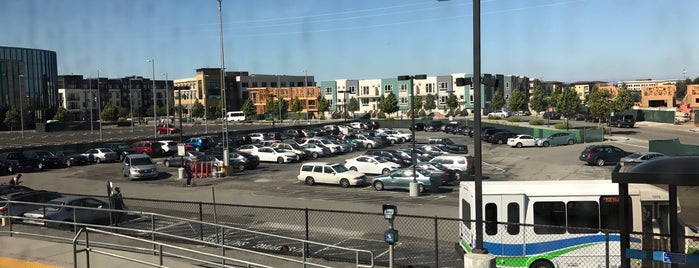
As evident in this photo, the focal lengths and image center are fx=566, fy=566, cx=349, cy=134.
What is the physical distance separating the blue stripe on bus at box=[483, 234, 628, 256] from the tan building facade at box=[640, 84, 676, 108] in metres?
91.6

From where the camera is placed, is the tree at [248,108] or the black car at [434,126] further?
the tree at [248,108]

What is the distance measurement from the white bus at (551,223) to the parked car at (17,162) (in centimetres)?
3193

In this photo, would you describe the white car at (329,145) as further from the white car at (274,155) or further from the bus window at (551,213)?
the bus window at (551,213)

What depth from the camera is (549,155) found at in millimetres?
37156

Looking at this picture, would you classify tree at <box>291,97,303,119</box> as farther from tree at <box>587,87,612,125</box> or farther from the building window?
tree at <box>587,87,612,125</box>

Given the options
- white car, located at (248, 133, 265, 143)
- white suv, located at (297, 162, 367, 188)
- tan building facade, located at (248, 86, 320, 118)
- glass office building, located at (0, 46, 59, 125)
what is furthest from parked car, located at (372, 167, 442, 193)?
tan building facade, located at (248, 86, 320, 118)

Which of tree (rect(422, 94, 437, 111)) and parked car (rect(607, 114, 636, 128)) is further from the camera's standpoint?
tree (rect(422, 94, 437, 111))

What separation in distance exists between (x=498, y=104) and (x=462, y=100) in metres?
13.8

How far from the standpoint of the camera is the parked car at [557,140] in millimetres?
44062

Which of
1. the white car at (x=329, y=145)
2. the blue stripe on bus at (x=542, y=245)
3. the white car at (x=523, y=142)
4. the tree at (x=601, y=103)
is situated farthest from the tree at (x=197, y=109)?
the blue stripe on bus at (x=542, y=245)

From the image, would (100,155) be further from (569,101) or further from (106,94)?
(106,94)

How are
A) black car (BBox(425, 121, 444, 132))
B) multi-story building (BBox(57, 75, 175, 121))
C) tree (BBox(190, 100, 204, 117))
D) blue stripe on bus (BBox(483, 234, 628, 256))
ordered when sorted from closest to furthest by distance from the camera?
blue stripe on bus (BBox(483, 234, 628, 256)) → black car (BBox(425, 121, 444, 132)) → tree (BBox(190, 100, 204, 117)) → multi-story building (BBox(57, 75, 175, 121))

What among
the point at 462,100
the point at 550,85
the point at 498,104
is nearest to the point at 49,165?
the point at 498,104

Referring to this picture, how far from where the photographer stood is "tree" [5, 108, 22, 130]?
80.6 meters
